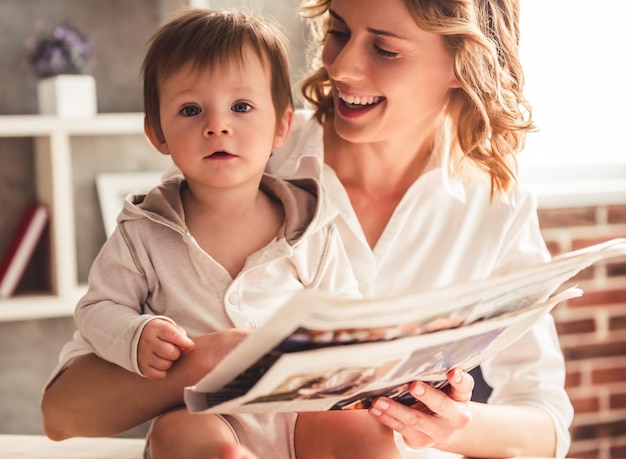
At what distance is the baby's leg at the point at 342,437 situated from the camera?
1200 millimetres

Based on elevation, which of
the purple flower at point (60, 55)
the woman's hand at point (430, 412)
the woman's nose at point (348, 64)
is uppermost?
the woman's nose at point (348, 64)

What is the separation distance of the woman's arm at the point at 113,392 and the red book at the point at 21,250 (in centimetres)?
137

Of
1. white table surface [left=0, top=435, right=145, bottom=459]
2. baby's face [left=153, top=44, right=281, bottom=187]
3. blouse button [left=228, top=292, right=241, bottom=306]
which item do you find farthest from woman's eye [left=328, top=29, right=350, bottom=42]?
white table surface [left=0, top=435, right=145, bottom=459]

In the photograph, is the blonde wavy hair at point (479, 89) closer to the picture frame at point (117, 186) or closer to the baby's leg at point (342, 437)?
the baby's leg at point (342, 437)

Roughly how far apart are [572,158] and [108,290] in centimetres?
237

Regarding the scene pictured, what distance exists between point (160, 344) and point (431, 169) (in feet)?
2.59

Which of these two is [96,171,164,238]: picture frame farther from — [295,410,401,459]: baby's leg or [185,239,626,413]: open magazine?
[185,239,626,413]: open magazine

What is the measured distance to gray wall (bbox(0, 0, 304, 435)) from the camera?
285cm

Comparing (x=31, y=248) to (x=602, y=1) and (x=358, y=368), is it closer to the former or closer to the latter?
(x=358, y=368)

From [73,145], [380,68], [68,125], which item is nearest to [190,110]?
[380,68]

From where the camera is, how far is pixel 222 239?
4.44 feet

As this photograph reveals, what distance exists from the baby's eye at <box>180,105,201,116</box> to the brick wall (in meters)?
1.92

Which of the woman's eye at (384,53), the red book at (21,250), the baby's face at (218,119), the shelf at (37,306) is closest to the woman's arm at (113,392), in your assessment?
the baby's face at (218,119)

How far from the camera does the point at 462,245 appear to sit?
174 centimetres
